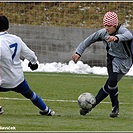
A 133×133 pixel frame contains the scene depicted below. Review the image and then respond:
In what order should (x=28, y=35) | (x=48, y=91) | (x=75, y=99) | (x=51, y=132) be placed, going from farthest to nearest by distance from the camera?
(x=28, y=35) → (x=48, y=91) → (x=75, y=99) → (x=51, y=132)

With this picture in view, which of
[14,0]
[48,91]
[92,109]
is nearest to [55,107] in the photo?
[92,109]

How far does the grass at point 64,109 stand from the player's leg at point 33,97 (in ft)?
0.37

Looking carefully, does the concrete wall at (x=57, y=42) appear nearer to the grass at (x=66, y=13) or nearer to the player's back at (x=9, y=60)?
the grass at (x=66, y=13)

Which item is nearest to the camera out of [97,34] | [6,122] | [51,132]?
[51,132]

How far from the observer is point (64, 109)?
11.3m

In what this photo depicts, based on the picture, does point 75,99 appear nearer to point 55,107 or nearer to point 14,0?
point 55,107

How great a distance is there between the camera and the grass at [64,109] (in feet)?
30.1

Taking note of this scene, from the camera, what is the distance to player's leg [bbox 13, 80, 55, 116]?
1027cm

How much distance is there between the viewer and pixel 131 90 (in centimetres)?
1447

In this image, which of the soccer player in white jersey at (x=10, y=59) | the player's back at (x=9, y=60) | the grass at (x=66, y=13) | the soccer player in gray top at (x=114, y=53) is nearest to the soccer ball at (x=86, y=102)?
the soccer player in gray top at (x=114, y=53)

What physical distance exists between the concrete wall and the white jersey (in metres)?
9.48

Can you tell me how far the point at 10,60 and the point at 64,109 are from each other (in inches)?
66.5

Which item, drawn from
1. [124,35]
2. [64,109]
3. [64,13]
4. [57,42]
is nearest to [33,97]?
[64,109]

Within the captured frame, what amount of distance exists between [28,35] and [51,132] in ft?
38.0
